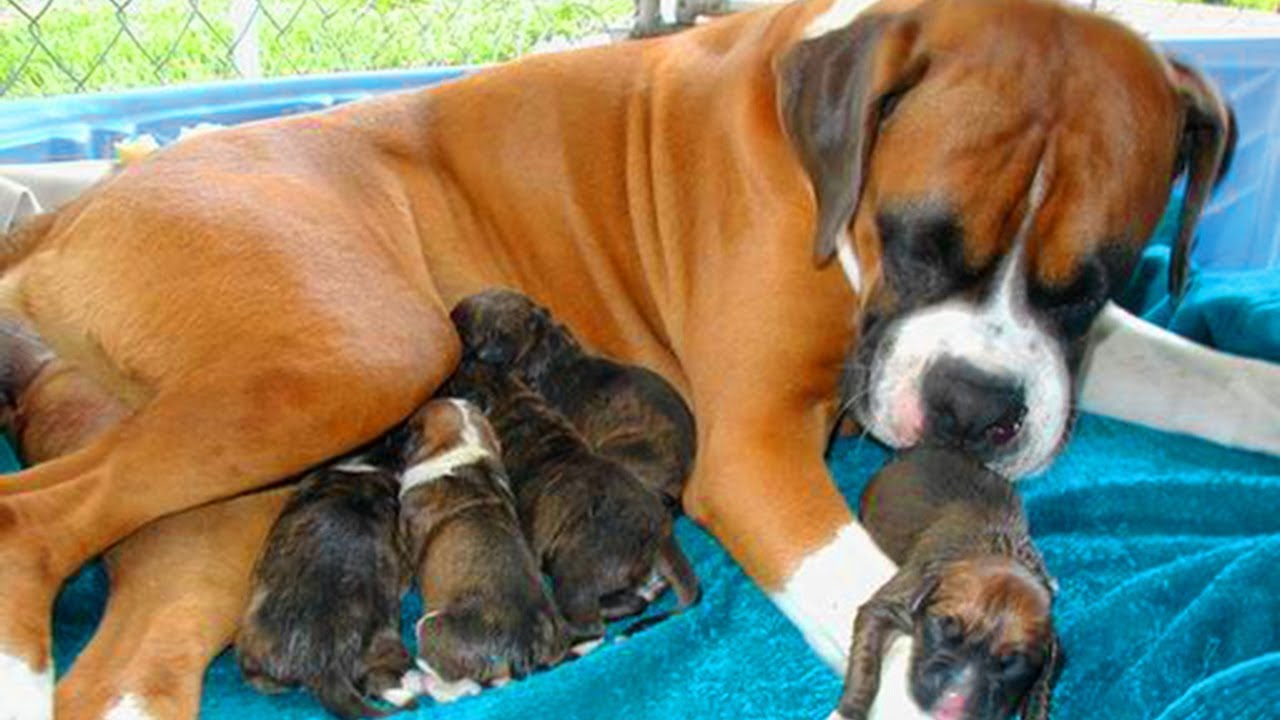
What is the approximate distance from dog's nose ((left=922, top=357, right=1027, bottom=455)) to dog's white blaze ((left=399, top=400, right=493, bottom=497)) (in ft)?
3.08

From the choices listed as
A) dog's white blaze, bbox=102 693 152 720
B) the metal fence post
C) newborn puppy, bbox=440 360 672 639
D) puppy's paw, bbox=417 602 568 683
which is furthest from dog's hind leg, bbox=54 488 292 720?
the metal fence post

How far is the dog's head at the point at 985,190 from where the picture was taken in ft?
8.34

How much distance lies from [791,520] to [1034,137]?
0.86 metres

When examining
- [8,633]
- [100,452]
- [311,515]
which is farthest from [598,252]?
[8,633]

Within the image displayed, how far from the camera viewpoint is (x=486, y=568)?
2533mm

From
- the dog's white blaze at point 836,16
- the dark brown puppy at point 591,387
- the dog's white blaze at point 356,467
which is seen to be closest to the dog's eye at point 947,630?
the dark brown puppy at point 591,387

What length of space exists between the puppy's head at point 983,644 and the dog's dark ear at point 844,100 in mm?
790

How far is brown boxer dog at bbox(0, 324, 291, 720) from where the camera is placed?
7.89 feet

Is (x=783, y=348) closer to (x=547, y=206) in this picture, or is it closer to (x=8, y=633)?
(x=547, y=206)

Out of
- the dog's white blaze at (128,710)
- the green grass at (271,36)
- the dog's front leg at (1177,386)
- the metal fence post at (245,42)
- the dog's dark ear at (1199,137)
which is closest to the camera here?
the dog's white blaze at (128,710)

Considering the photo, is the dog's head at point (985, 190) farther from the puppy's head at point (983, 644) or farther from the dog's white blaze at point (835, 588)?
the puppy's head at point (983, 644)

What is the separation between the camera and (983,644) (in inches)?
84.1

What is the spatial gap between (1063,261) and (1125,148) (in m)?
0.26

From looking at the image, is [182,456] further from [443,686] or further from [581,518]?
[581,518]
